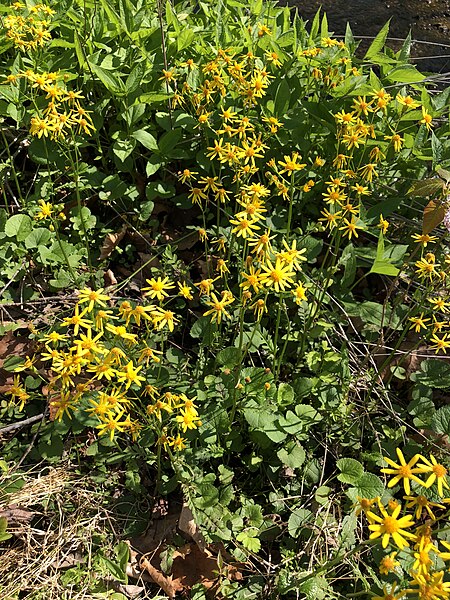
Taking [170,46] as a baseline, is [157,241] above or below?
below

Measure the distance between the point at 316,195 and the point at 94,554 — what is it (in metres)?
1.72

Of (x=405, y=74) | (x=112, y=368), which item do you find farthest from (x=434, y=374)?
(x=405, y=74)

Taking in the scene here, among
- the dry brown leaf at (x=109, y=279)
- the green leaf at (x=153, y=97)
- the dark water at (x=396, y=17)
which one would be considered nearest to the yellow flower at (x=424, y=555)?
the dry brown leaf at (x=109, y=279)

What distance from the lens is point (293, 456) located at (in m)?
1.83

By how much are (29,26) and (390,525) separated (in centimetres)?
241

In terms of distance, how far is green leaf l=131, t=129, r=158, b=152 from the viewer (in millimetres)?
2382

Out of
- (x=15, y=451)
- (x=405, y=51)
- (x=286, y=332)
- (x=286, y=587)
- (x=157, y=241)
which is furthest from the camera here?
(x=405, y=51)

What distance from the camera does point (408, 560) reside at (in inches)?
65.5

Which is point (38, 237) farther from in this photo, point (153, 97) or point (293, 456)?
point (293, 456)

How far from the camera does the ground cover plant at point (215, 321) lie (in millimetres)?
1684

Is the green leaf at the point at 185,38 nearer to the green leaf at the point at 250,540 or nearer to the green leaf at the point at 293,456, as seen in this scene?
the green leaf at the point at 293,456

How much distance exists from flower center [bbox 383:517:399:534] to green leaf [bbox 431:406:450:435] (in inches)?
29.1

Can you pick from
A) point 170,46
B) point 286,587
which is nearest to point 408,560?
point 286,587

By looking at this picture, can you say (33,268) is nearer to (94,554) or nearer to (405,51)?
(94,554)
